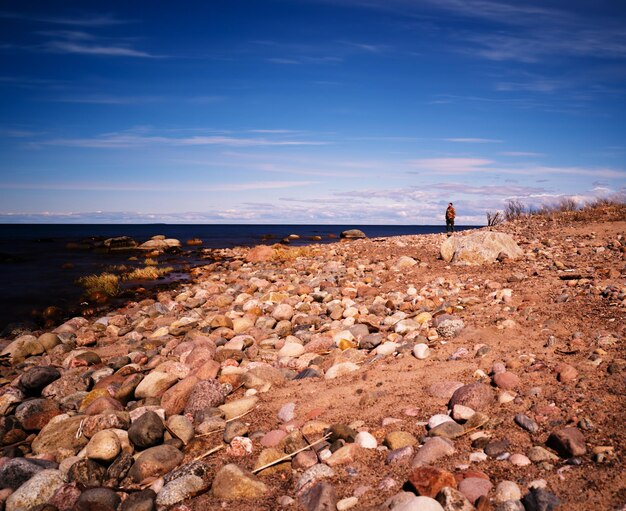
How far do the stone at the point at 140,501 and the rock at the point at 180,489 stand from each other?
0.06 metres

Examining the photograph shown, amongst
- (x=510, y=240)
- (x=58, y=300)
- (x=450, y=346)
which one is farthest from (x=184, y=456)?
(x=58, y=300)

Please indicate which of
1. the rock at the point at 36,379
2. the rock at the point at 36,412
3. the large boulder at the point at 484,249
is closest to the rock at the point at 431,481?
the rock at the point at 36,412

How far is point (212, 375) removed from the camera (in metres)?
5.37

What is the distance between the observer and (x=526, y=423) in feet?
10.8

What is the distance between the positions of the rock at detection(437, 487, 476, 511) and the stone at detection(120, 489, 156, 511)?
7.23ft

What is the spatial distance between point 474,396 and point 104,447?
3.56 m

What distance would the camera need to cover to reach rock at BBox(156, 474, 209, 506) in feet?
10.7

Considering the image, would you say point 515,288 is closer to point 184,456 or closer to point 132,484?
point 184,456

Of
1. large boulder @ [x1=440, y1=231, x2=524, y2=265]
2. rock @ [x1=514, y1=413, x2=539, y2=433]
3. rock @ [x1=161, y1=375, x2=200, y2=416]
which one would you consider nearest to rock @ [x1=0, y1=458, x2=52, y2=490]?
rock @ [x1=161, y1=375, x2=200, y2=416]

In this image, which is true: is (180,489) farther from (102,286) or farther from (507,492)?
(102,286)

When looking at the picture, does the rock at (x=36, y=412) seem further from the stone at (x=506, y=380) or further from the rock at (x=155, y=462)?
the stone at (x=506, y=380)

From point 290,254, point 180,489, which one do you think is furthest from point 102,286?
point 180,489

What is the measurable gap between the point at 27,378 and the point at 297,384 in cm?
413

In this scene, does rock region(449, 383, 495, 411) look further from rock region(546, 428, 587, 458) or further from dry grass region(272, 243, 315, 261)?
dry grass region(272, 243, 315, 261)
